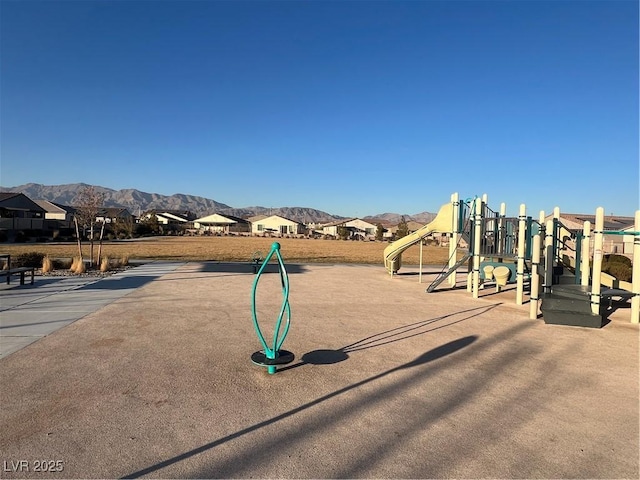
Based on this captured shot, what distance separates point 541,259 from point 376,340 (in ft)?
26.6

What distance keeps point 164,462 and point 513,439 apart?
325cm

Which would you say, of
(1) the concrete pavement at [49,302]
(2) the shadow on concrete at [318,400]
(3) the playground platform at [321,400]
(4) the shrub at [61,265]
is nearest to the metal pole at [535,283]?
(3) the playground platform at [321,400]

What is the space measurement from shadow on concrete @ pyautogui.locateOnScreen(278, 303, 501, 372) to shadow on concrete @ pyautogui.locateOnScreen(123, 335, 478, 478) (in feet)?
2.61

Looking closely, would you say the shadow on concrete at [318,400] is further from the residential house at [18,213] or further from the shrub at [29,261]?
the residential house at [18,213]

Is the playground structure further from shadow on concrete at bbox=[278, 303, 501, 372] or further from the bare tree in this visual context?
the bare tree

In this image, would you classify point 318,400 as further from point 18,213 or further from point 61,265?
point 18,213

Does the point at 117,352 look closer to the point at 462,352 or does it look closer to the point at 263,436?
the point at 263,436

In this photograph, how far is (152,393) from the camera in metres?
4.70

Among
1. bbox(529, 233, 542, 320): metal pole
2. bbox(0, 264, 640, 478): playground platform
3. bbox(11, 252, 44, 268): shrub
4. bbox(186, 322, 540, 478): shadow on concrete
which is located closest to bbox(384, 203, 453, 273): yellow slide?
bbox(529, 233, 542, 320): metal pole

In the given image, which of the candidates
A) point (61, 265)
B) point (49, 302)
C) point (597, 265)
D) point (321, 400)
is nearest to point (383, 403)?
point (321, 400)

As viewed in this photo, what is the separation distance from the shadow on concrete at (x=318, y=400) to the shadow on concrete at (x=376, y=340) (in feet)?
2.61

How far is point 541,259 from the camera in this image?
1265cm

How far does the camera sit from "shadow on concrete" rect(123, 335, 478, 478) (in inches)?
130

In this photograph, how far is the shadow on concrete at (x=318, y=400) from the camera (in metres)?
3.31
